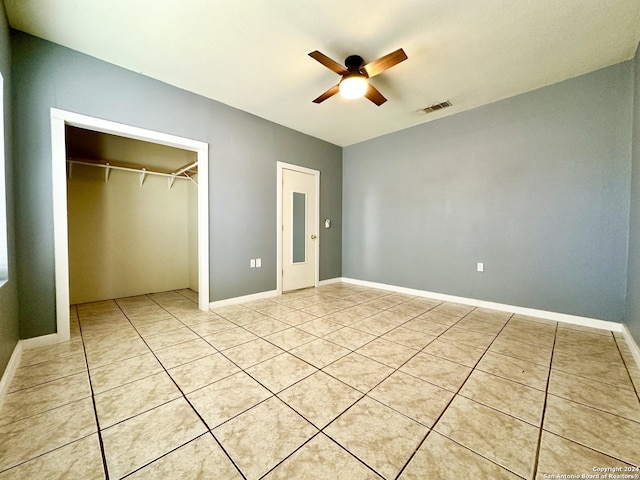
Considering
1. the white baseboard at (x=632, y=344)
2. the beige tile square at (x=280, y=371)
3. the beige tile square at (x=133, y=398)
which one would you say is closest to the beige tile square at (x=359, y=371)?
the beige tile square at (x=280, y=371)

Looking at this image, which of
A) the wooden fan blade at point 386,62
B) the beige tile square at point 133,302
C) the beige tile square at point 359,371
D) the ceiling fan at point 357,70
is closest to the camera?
the beige tile square at point 359,371

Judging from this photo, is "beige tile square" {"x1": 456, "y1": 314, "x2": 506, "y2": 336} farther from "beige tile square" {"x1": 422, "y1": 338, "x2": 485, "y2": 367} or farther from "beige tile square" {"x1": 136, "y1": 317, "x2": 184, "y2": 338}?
"beige tile square" {"x1": 136, "y1": 317, "x2": 184, "y2": 338}

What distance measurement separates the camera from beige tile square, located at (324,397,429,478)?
1094mm

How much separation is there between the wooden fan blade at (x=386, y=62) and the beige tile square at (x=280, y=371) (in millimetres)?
2628

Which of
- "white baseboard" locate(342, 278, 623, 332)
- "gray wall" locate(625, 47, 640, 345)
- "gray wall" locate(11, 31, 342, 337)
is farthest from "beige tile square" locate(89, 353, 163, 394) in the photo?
"gray wall" locate(625, 47, 640, 345)

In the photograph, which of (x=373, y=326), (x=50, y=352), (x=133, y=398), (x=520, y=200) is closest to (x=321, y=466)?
(x=133, y=398)

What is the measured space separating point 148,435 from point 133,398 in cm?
41

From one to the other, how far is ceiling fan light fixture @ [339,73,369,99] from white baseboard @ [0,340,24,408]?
3.45 m

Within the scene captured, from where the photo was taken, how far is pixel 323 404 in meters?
1.46

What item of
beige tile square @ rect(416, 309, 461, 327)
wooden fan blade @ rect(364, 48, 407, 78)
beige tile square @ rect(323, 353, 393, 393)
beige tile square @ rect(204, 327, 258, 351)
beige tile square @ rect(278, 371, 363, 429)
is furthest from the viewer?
beige tile square @ rect(416, 309, 461, 327)

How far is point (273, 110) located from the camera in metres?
3.50

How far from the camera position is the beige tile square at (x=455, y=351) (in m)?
1.96

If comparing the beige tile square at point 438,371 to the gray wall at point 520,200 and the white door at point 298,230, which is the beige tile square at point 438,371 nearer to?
the gray wall at point 520,200

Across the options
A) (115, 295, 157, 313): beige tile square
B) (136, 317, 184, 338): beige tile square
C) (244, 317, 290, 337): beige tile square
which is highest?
(244, 317, 290, 337): beige tile square
